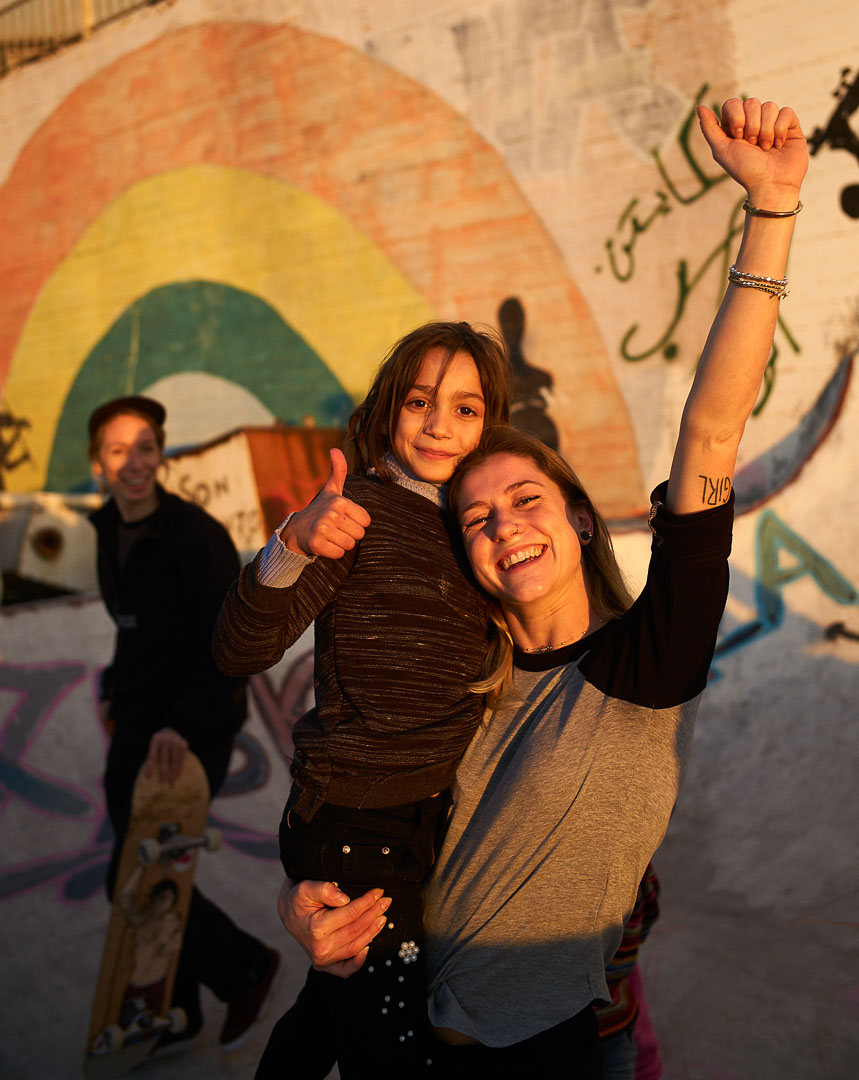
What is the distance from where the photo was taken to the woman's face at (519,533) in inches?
67.2

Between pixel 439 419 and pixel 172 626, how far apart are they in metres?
1.82

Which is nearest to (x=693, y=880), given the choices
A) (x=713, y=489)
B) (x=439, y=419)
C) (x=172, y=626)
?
(x=172, y=626)

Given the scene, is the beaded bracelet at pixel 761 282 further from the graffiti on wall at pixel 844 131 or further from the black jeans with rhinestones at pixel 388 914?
the graffiti on wall at pixel 844 131

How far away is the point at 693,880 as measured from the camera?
456 centimetres

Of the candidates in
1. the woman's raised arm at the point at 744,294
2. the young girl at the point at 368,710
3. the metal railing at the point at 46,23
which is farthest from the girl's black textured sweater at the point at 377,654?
the metal railing at the point at 46,23

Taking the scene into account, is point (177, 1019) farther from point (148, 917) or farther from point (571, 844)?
point (571, 844)

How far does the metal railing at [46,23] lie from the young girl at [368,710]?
836 cm

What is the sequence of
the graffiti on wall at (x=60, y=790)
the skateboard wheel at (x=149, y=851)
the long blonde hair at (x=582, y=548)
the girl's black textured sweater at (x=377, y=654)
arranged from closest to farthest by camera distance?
the girl's black textured sweater at (x=377, y=654)
the long blonde hair at (x=582, y=548)
the skateboard wheel at (x=149, y=851)
the graffiti on wall at (x=60, y=790)

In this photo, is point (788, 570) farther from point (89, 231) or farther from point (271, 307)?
point (89, 231)

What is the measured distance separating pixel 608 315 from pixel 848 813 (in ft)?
10.9

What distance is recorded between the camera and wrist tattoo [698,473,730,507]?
4.70ft

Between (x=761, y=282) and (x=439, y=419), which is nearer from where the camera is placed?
(x=761, y=282)

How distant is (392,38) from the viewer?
6.69m

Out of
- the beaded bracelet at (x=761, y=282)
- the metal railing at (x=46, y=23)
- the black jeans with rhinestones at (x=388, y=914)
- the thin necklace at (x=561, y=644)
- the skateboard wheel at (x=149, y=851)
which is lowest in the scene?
the skateboard wheel at (x=149, y=851)
